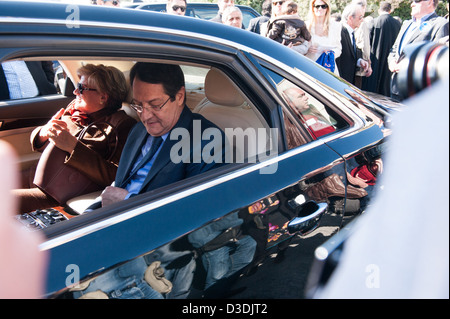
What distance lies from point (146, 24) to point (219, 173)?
0.57 m

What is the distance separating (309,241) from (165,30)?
0.93 metres

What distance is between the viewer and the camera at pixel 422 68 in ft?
2.39

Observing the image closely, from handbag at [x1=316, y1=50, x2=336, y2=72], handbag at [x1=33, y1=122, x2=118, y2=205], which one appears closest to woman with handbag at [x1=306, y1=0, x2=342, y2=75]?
handbag at [x1=316, y1=50, x2=336, y2=72]

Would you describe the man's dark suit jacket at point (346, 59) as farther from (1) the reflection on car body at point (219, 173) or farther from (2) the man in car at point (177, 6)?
(1) the reflection on car body at point (219, 173)

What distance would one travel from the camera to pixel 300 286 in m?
1.44

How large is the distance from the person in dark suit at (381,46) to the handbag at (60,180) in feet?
17.0

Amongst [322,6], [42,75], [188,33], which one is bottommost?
[42,75]

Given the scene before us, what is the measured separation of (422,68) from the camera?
0.76 m

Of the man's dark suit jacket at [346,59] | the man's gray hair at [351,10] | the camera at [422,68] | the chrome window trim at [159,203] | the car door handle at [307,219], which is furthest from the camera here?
the man's gray hair at [351,10]

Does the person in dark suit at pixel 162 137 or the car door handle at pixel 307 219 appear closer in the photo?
the car door handle at pixel 307 219

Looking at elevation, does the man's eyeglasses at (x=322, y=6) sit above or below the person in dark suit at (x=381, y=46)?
above

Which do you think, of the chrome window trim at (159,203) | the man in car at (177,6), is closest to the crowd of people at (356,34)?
the man in car at (177,6)

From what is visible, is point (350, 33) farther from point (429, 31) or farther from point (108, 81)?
point (108, 81)

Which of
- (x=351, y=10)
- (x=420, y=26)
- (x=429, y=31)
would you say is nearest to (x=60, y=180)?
(x=429, y=31)
